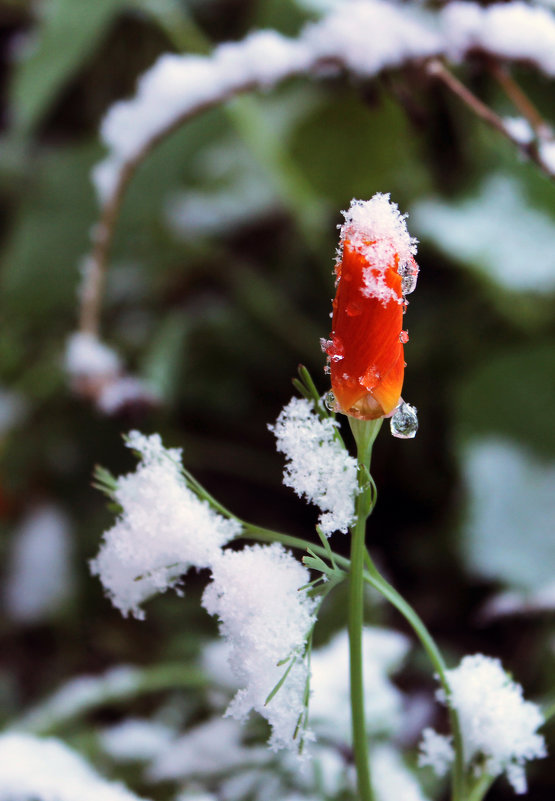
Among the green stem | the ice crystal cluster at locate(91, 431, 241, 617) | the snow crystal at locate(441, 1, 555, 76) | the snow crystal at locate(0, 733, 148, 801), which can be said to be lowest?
the green stem

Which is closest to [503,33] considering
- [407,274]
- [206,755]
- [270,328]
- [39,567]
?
[407,274]

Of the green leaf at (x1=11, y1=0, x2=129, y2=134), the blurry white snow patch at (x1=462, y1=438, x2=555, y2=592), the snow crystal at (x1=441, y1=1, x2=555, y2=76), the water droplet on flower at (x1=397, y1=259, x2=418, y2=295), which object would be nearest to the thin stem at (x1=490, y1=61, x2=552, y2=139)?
the snow crystal at (x1=441, y1=1, x2=555, y2=76)

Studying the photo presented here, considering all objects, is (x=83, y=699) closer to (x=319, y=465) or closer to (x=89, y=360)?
(x=89, y=360)

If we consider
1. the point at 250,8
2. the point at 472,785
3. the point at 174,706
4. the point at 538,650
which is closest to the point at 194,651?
the point at 174,706

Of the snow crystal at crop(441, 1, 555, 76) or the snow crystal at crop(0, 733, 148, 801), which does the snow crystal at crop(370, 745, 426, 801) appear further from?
the snow crystal at crop(441, 1, 555, 76)

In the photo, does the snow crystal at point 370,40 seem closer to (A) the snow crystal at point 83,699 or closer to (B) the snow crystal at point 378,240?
(B) the snow crystal at point 378,240

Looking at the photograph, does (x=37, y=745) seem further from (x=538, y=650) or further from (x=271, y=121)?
(x=271, y=121)

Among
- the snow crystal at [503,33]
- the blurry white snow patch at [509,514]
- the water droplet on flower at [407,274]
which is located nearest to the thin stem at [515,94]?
the snow crystal at [503,33]
